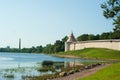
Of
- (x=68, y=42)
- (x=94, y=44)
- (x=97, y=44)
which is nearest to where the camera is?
(x=97, y=44)

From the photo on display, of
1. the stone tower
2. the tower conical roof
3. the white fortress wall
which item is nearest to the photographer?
the white fortress wall

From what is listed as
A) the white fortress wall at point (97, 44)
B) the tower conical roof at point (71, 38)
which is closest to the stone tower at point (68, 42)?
the tower conical roof at point (71, 38)

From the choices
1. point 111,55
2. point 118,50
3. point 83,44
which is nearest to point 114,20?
point 111,55

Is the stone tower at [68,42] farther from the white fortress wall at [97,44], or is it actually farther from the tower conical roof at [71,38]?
the white fortress wall at [97,44]

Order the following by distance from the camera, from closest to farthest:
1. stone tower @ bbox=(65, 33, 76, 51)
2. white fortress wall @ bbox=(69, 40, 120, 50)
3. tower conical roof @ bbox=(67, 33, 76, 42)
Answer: white fortress wall @ bbox=(69, 40, 120, 50) < stone tower @ bbox=(65, 33, 76, 51) < tower conical roof @ bbox=(67, 33, 76, 42)

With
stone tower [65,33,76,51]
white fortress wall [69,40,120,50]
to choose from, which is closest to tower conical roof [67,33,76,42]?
stone tower [65,33,76,51]

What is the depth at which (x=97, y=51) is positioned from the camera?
10100cm

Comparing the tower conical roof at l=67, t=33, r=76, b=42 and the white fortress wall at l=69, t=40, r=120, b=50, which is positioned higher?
the tower conical roof at l=67, t=33, r=76, b=42

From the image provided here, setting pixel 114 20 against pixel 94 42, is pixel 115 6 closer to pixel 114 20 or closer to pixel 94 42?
pixel 114 20

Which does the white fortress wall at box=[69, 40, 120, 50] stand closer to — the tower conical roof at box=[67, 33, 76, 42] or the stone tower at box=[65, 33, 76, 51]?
the stone tower at box=[65, 33, 76, 51]

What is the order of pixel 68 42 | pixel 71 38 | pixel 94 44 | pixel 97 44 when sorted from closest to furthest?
pixel 97 44 < pixel 94 44 < pixel 68 42 < pixel 71 38

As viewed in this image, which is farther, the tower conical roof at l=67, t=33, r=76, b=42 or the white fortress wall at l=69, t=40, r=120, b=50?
the tower conical roof at l=67, t=33, r=76, b=42

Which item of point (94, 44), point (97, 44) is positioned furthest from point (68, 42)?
point (97, 44)

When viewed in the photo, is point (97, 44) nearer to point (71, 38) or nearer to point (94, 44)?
point (94, 44)
